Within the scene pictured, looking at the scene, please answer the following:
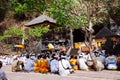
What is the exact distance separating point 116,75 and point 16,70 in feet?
21.4

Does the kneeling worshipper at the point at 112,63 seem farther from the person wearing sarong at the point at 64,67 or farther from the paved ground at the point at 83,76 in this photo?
the person wearing sarong at the point at 64,67

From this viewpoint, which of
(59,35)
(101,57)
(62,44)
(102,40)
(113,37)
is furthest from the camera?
(59,35)

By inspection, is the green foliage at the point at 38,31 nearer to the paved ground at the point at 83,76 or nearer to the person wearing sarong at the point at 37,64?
the person wearing sarong at the point at 37,64

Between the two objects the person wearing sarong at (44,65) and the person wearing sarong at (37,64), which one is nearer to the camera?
the person wearing sarong at (44,65)

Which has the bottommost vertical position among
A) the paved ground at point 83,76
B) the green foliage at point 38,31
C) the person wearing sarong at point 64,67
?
the paved ground at point 83,76

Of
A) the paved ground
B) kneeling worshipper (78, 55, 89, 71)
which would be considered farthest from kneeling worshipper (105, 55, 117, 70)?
kneeling worshipper (78, 55, 89, 71)

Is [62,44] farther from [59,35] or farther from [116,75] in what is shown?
[116,75]

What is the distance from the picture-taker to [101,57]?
18984mm

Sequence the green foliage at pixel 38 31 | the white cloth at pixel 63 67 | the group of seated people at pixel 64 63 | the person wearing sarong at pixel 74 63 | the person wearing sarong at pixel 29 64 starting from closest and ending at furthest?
the white cloth at pixel 63 67 < the group of seated people at pixel 64 63 < the person wearing sarong at pixel 74 63 < the person wearing sarong at pixel 29 64 < the green foliage at pixel 38 31

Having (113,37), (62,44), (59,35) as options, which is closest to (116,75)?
(113,37)

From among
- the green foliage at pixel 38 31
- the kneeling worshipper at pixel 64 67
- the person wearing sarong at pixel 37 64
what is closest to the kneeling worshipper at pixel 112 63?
the kneeling worshipper at pixel 64 67

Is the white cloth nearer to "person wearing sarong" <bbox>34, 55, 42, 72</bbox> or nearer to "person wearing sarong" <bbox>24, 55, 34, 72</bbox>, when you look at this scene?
"person wearing sarong" <bbox>34, 55, 42, 72</bbox>

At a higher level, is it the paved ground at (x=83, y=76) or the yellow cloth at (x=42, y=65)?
the yellow cloth at (x=42, y=65)

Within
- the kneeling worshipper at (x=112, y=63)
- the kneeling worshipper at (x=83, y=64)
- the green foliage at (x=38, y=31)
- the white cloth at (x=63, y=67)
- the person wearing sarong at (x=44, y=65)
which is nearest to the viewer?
the white cloth at (x=63, y=67)
